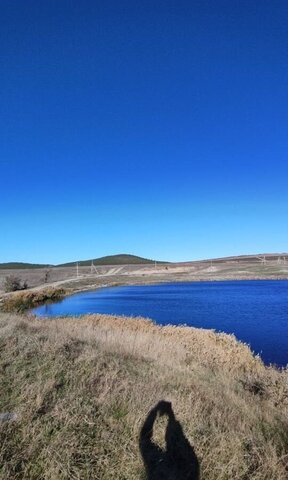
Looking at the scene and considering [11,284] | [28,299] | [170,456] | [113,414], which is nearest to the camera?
[170,456]

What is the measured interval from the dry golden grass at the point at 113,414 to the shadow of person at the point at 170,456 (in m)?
0.10

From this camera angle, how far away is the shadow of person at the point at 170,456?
15.6 feet

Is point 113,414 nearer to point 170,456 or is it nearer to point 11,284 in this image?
point 170,456

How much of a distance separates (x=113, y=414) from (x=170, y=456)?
1042mm

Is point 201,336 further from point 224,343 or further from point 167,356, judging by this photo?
point 167,356

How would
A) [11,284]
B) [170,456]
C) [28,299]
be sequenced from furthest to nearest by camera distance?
1. [11,284]
2. [28,299]
3. [170,456]

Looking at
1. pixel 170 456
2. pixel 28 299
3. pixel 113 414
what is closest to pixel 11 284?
pixel 28 299

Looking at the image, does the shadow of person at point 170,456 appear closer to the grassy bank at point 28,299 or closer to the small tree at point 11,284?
the grassy bank at point 28,299

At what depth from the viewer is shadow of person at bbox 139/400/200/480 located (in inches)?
187

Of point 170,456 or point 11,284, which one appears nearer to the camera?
Result: point 170,456

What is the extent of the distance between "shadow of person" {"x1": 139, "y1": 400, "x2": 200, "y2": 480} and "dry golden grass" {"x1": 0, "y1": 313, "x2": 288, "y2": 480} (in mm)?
98

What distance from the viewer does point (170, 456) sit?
16.8ft

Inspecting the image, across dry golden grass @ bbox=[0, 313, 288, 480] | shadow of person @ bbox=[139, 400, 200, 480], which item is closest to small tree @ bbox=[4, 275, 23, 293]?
dry golden grass @ bbox=[0, 313, 288, 480]

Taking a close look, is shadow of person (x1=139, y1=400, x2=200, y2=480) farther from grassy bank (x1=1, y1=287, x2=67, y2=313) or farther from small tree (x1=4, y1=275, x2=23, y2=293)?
small tree (x1=4, y1=275, x2=23, y2=293)
